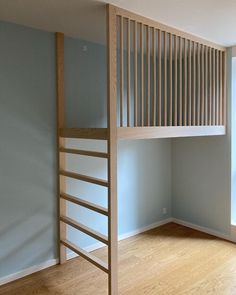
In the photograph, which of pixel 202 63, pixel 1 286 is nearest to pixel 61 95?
pixel 202 63

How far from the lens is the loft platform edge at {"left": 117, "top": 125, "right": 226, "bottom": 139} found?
7.57 feet

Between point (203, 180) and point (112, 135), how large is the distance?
2.03m

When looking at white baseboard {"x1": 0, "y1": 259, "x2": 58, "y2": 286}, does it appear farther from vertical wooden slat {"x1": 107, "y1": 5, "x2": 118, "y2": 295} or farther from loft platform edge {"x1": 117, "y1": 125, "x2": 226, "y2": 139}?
loft platform edge {"x1": 117, "y1": 125, "x2": 226, "y2": 139}

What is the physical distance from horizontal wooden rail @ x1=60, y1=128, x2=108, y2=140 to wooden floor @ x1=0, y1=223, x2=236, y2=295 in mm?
1326

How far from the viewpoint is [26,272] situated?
2.68 metres

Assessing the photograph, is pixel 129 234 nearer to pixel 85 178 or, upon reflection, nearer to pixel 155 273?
pixel 155 273

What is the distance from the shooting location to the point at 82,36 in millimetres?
2889

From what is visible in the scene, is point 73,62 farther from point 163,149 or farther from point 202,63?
point 163,149

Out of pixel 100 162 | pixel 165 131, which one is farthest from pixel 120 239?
pixel 165 131

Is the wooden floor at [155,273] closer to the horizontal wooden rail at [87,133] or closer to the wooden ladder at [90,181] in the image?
the wooden ladder at [90,181]

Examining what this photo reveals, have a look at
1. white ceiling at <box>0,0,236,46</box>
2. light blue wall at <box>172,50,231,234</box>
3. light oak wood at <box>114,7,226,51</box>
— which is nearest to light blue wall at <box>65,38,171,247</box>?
light blue wall at <box>172,50,231,234</box>

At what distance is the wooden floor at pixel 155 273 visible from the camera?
8.00ft

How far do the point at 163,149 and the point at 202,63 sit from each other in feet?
4.38

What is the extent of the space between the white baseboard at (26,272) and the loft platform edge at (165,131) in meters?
1.55
